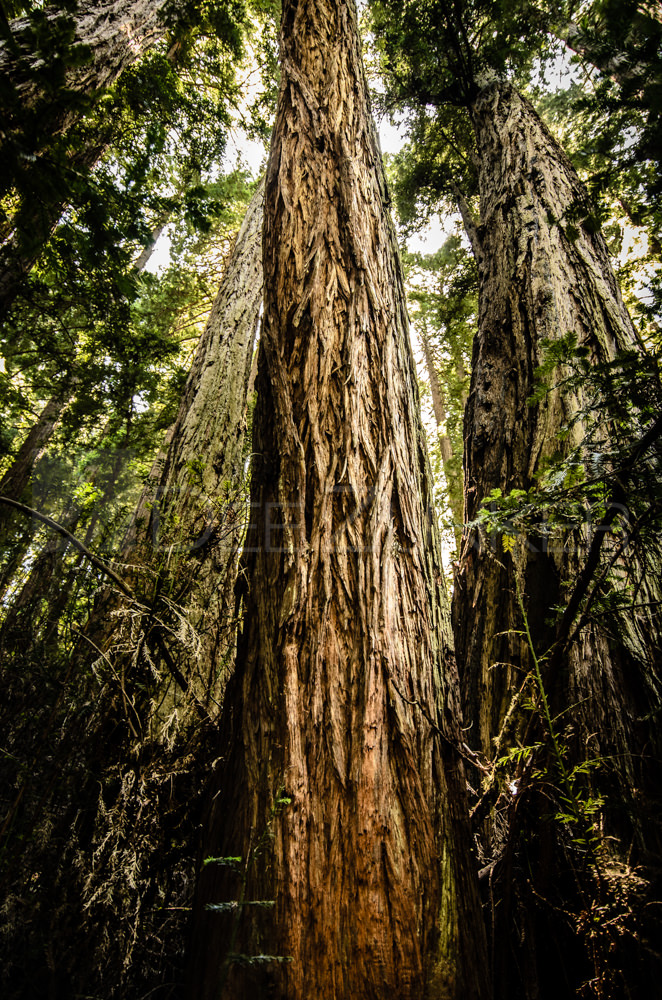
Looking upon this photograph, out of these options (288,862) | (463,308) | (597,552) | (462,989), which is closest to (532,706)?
(597,552)

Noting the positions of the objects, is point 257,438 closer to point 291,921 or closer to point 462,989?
point 291,921

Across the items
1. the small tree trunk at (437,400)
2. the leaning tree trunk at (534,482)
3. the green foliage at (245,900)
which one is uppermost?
the small tree trunk at (437,400)

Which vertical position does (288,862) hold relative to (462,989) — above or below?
above

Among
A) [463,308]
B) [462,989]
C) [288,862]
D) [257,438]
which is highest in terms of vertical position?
[463,308]

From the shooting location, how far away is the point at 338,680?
127 centimetres

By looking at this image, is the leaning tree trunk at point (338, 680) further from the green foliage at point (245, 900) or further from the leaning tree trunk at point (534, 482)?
the leaning tree trunk at point (534, 482)

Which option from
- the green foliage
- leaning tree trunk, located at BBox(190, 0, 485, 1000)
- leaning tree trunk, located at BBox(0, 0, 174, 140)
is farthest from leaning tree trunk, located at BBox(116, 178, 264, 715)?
leaning tree trunk, located at BBox(0, 0, 174, 140)

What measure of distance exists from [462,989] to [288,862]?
487mm

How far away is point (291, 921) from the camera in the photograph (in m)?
1.04

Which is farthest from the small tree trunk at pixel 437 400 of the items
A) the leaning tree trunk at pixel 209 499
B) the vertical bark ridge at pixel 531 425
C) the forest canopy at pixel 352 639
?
the forest canopy at pixel 352 639

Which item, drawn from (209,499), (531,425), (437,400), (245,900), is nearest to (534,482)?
(531,425)

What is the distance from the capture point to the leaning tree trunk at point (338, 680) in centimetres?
103

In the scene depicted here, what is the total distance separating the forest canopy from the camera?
1.14m

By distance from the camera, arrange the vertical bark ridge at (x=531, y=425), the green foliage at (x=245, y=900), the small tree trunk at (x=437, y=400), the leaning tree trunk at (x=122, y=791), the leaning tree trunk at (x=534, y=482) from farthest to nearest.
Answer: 1. the small tree trunk at (x=437, y=400)
2. the vertical bark ridge at (x=531, y=425)
3. the leaning tree trunk at (x=534, y=482)
4. the leaning tree trunk at (x=122, y=791)
5. the green foliage at (x=245, y=900)
